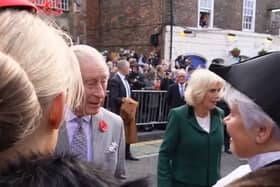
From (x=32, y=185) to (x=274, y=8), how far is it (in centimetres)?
2475

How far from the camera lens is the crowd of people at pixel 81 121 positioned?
984 millimetres

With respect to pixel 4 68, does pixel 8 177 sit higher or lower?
lower

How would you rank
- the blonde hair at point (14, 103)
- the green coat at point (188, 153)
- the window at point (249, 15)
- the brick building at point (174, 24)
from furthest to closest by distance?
the window at point (249, 15), the brick building at point (174, 24), the green coat at point (188, 153), the blonde hair at point (14, 103)

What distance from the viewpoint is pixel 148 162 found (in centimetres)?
788

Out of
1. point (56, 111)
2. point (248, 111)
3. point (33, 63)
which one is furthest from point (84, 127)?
point (33, 63)

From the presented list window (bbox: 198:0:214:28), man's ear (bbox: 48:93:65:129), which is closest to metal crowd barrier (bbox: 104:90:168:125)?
man's ear (bbox: 48:93:65:129)

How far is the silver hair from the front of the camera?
1654 mm

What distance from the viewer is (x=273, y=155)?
1.69m

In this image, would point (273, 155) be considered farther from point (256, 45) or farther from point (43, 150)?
point (256, 45)

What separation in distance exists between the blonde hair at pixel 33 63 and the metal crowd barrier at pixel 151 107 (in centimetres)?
887

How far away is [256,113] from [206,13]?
790 inches

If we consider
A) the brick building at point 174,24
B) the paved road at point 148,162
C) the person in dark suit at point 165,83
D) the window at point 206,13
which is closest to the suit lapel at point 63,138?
the paved road at point 148,162

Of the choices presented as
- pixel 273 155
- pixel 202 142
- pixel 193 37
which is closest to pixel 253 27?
pixel 193 37

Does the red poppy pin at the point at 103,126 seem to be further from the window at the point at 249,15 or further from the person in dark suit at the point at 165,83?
the window at the point at 249,15
